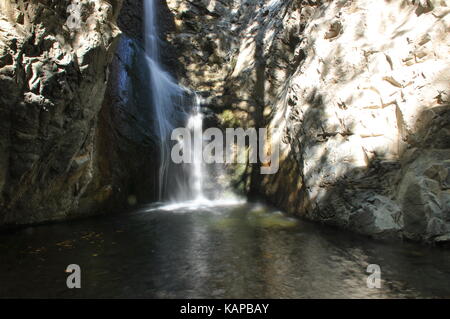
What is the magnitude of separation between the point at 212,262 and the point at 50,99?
416 cm

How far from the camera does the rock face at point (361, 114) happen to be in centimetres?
525

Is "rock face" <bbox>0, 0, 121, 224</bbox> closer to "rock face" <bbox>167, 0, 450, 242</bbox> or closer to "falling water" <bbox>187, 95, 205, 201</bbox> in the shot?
"falling water" <bbox>187, 95, 205, 201</bbox>

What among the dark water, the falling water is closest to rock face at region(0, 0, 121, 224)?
the dark water

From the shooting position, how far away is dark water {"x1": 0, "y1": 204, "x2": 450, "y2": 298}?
11.9ft

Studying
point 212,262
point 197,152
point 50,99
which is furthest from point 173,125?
point 212,262

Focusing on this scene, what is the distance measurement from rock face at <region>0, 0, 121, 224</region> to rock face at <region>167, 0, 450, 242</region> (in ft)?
16.0

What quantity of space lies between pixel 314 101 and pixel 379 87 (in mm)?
1630

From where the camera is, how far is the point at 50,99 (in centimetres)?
587

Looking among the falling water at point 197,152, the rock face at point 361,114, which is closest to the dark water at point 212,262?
the rock face at point 361,114

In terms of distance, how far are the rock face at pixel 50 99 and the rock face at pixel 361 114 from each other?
16.0 ft

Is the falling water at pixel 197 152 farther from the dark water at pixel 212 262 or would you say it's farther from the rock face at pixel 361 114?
the dark water at pixel 212 262

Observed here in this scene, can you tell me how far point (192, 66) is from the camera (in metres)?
12.7

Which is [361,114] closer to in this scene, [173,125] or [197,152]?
[197,152]
